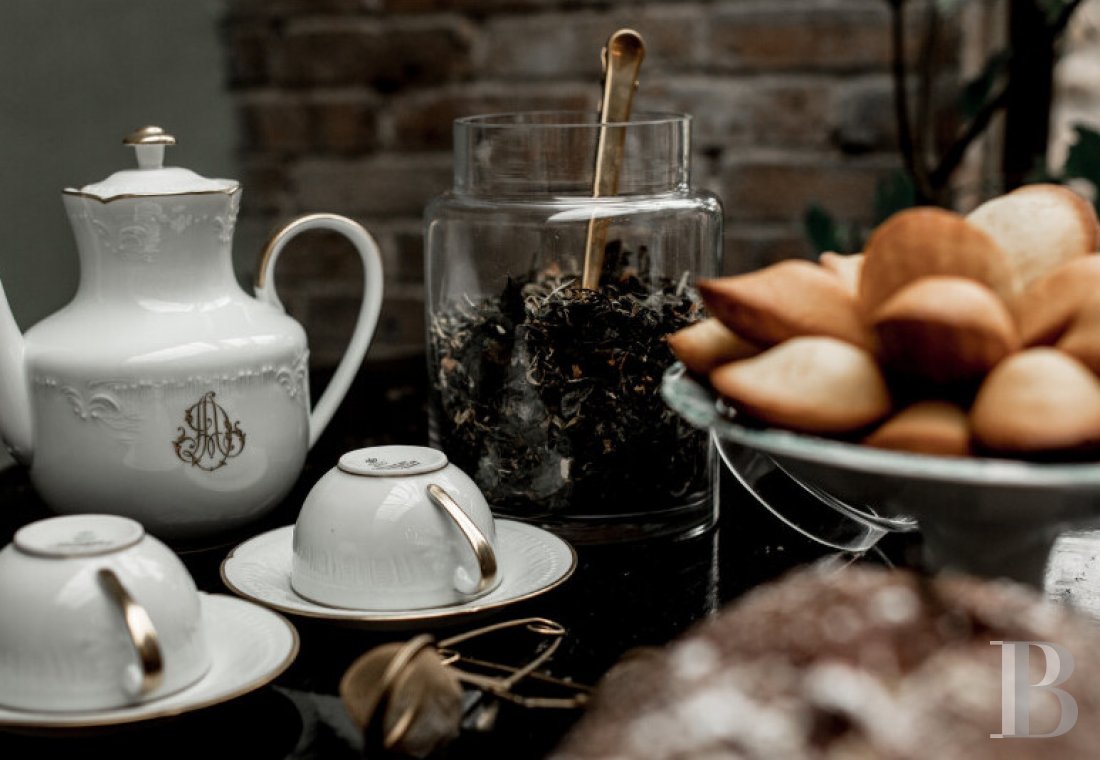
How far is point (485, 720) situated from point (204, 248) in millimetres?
336

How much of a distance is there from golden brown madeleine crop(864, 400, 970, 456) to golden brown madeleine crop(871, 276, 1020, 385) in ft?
0.04

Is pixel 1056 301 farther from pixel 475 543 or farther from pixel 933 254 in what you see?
pixel 475 543

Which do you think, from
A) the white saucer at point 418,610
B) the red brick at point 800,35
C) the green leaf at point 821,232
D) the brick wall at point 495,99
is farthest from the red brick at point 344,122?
the white saucer at point 418,610

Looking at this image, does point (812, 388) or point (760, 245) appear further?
point (760, 245)

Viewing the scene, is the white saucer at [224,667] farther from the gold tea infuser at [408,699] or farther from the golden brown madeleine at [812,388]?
the golden brown madeleine at [812,388]

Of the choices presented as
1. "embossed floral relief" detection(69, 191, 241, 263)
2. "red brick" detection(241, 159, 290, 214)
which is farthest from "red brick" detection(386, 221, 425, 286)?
"embossed floral relief" detection(69, 191, 241, 263)

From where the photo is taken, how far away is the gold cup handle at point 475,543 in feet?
1.86

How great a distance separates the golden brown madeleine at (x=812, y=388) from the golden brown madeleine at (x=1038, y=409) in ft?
0.12

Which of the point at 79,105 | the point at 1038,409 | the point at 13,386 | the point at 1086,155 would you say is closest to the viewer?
the point at 1038,409

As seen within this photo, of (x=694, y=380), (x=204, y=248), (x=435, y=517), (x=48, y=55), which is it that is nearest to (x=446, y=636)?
(x=435, y=517)

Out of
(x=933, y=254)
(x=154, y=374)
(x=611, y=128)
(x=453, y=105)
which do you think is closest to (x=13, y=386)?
(x=154, y=374)

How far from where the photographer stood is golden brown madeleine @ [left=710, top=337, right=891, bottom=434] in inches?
18.4

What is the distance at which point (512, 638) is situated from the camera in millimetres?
567

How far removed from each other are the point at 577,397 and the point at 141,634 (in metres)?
0.29
